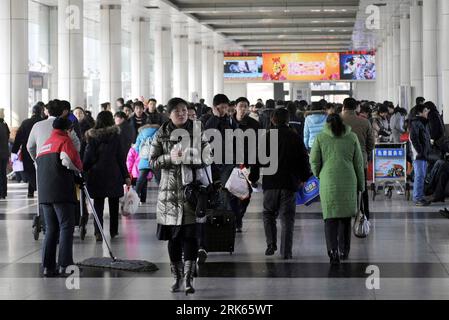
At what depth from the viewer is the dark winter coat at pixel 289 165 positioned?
11.0 meters

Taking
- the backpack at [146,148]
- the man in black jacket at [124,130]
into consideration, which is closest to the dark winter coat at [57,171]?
the backpack at [146,148]

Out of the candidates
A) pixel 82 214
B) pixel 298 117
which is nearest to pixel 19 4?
pixel 298 117

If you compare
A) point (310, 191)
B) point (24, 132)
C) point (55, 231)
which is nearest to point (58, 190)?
point (55, 231)

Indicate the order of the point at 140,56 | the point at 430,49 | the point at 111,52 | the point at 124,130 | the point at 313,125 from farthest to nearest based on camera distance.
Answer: the point at 140,56, the point at 111,52, the point at 430,49, the point at 124,130, the point at 313,125

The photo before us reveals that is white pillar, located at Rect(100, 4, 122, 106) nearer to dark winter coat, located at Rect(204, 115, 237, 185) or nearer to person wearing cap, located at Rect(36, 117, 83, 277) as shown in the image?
dark winter coat, located at Rect(204, 115, 237, 185)

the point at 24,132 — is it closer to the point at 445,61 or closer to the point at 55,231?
the point at 55,231

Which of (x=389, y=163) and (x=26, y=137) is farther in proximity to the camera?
(x=389, y=163)

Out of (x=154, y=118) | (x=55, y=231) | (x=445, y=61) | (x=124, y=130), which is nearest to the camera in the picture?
(x=55, y=231)

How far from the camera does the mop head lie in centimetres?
1020

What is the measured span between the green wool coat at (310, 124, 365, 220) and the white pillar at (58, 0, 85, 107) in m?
21.1

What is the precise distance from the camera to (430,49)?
106 feet

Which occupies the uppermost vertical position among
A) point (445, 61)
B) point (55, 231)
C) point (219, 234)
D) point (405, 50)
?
point (405, 50)

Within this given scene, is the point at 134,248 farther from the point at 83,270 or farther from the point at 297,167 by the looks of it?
the point at 297,167

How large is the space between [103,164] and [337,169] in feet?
12.1
